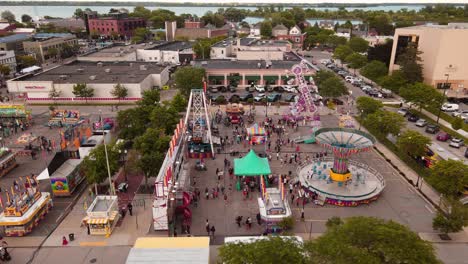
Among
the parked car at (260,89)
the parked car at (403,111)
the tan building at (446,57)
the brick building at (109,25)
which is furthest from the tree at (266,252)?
the brick building at (109,25)

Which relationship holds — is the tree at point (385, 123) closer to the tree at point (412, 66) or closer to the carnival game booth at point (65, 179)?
the tree at point (412, 66)

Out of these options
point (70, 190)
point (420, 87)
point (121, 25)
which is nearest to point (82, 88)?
point (70, 190)

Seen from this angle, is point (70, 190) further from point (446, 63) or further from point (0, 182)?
point (446, 63)

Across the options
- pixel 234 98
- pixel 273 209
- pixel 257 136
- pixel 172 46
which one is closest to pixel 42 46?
pixel 172 46

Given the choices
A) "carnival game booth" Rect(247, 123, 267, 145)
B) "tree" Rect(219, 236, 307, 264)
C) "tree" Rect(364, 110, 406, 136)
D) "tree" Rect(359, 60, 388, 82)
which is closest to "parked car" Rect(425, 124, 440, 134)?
"tree" Rect(364, 110, 406, 136)

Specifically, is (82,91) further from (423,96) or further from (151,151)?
(423,96)

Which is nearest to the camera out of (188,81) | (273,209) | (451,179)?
(273,209)

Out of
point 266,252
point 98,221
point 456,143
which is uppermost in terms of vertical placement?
point 266,252
